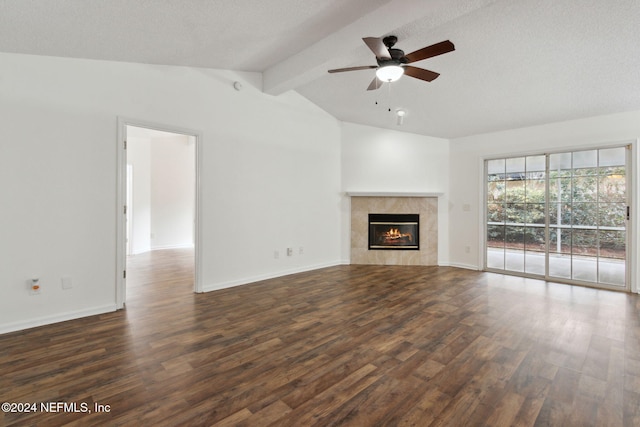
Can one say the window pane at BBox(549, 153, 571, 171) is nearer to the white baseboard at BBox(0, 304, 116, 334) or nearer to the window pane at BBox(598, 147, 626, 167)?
the window pane at BBox(598, 147, 626, 167)

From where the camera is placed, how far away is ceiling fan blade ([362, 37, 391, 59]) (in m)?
2.42

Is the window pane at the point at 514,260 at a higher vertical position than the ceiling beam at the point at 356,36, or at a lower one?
lower

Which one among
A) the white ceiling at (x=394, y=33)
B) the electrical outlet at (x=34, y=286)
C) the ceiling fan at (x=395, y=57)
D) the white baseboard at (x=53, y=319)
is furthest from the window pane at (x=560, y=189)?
the electrical outlet at (x=34, y=286)

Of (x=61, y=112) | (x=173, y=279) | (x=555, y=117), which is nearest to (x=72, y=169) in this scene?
(x=61, y=112)

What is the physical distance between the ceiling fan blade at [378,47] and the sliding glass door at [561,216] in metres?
3.86

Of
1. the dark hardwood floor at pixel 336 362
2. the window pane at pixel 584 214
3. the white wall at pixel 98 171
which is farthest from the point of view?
the window pane at pixel 584 214

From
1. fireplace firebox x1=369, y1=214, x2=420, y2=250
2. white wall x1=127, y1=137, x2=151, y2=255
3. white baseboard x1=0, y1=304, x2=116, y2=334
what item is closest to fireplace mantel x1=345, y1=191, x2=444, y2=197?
fireplace firebox x1=369, y1=214, x2=420, y2=250

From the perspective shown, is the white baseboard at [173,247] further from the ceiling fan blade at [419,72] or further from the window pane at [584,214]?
the window pane at [584,214]

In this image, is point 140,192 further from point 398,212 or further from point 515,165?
point 515,165

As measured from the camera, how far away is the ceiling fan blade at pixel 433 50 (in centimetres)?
237

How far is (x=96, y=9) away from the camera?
2.41 m

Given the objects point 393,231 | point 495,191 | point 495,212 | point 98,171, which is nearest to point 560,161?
point 495,191

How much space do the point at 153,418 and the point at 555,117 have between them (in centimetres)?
591

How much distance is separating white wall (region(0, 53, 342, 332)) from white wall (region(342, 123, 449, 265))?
163cm
